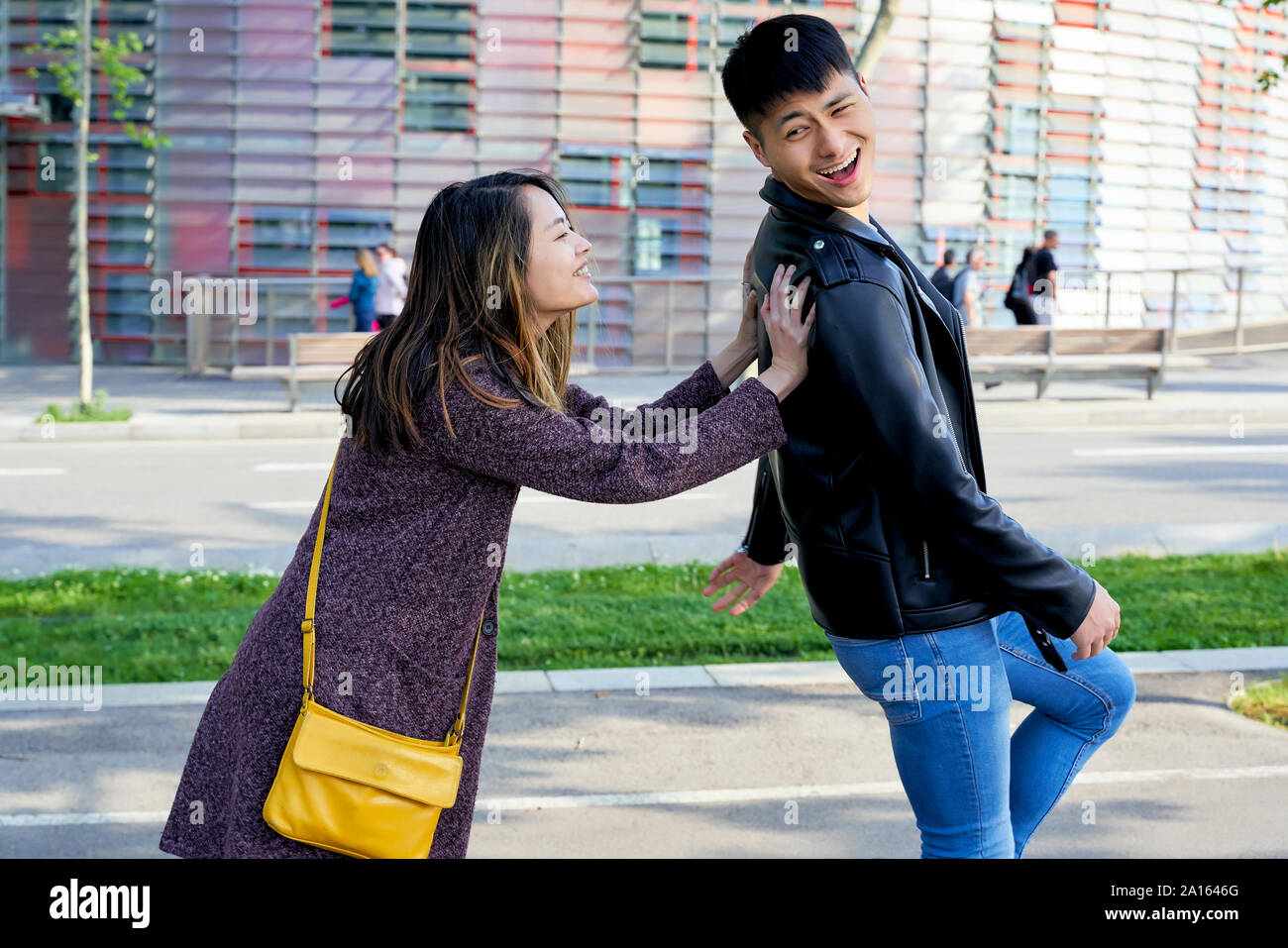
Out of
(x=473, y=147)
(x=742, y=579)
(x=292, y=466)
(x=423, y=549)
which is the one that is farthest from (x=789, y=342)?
(x=473, y=147)

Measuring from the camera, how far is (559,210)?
2580mm

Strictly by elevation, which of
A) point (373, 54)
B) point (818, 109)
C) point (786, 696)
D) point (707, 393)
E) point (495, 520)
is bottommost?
point (786, 696)

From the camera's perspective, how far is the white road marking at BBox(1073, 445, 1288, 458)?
477 inches

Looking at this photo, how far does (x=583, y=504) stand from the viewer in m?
9.80

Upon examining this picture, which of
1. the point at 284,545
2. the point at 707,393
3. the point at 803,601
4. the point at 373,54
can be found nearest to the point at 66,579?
the point at 284,545

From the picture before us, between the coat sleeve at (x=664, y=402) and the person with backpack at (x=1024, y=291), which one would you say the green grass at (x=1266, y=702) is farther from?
the person with backpack at (x=1024, y=291)

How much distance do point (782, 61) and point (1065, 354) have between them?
47.8ft

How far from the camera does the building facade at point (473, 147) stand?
19.9 meters

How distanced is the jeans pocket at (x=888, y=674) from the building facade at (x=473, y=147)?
16.5m

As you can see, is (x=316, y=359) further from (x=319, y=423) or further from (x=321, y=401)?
(x=319, y=423)

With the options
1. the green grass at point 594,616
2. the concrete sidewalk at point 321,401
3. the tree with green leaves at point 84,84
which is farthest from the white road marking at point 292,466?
the green grass at point 594,616

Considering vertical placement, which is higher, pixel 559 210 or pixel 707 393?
pixel 559 210
